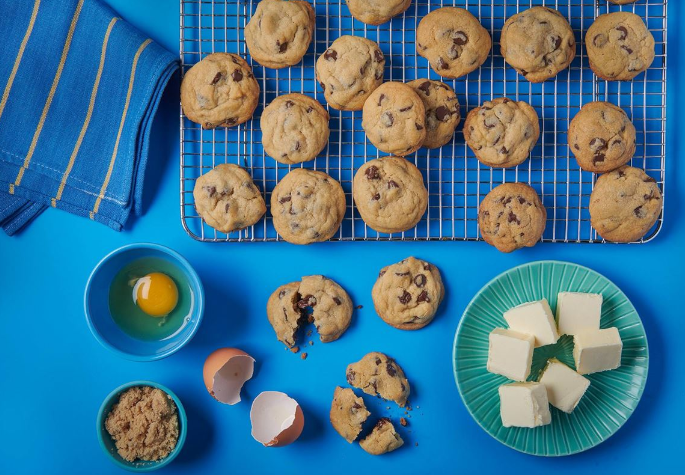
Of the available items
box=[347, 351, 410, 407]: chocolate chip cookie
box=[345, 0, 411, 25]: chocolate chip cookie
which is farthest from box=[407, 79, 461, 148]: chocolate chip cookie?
box=[347, 351, 410, 407]: chocolate chip cookie

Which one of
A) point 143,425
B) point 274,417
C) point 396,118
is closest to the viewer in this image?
point 396,118

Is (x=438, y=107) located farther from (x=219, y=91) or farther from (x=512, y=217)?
(x=219, y=91)

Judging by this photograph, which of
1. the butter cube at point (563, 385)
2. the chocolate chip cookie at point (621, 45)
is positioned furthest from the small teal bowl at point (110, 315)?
the chocolate chip cookie at point (621, 45)

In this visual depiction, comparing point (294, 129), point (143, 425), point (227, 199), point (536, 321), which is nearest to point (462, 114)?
point (294, 129)

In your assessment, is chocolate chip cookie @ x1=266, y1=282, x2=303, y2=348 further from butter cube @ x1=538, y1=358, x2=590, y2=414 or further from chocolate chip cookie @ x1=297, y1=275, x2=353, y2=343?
butter cube @ x1=538, y1=358, x2=590, y2=414

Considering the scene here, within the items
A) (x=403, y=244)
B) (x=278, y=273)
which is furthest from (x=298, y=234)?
(x=403, y=244)

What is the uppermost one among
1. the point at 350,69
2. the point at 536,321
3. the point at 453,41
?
the point at 453,41

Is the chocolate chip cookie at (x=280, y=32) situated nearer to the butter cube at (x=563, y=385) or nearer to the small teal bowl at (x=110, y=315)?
the small teal bowl at (x=110, y=315)

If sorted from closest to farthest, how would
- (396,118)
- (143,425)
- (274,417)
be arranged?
1. (396,118)
2. (143,425)
3. (274,417)
